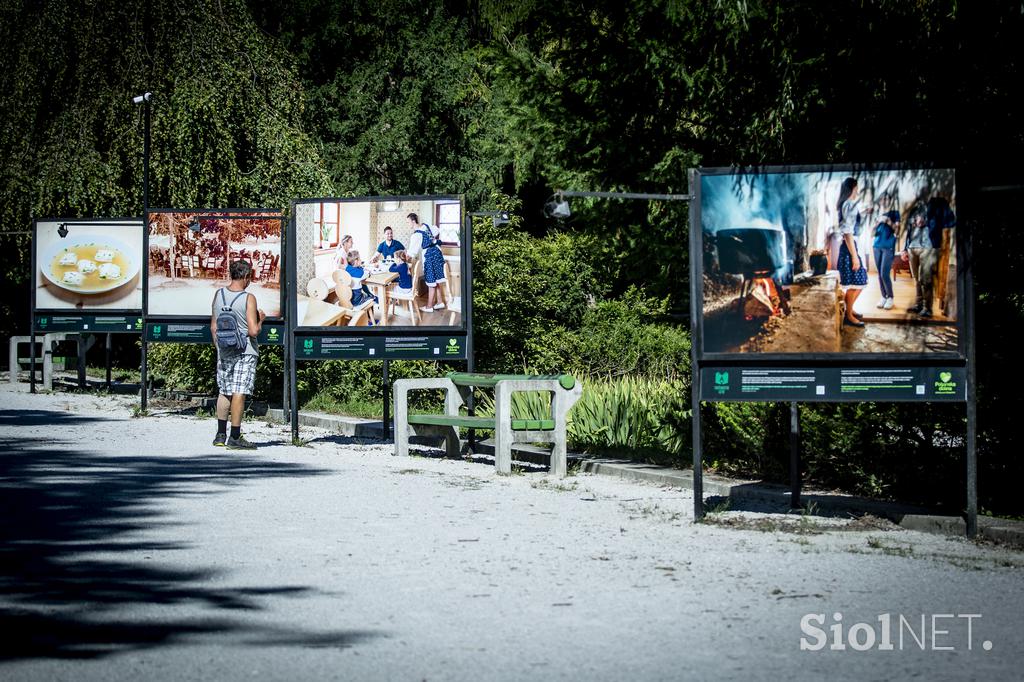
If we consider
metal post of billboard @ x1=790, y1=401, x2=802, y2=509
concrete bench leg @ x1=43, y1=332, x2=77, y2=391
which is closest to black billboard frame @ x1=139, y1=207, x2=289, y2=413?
concrete bench leg @ x1=43, y1=332, x2=77, y2=391

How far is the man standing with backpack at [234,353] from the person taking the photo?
1634 centimetres

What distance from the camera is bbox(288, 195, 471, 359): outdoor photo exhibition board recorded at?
17734 mm

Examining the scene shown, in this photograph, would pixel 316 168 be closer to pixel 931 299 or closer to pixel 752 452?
pixel 752 452

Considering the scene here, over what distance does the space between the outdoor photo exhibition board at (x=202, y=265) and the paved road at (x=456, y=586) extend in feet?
26.7

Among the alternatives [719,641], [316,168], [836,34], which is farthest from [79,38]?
[719,641]

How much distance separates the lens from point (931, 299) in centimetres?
1038

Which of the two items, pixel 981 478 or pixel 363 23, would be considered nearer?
pixel 981 478

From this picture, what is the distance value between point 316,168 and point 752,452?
1853 centimetres

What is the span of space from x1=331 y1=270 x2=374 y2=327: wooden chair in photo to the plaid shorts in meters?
1.82

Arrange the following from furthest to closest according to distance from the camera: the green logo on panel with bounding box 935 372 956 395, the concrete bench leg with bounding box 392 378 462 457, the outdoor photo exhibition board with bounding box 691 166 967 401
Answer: the concrete bench leg with bounding box 392 378 462 457, the outdoor photo exhibition board with bounding box 691 166 967 401, the green logo on panel with bounding box 935 372 956 395

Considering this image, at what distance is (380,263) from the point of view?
17797 mm

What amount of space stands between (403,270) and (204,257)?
533 cm

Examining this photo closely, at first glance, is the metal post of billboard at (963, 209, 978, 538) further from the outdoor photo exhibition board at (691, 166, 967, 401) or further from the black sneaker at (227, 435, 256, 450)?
the black sneaker at (227, 435, 256, 450)

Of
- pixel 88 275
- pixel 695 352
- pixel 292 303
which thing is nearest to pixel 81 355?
pixel 88 275
